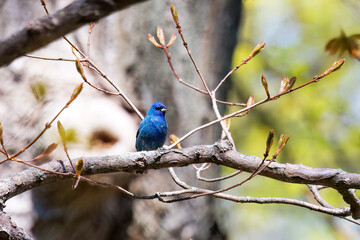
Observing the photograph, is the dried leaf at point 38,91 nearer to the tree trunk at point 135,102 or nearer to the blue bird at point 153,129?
the tree trunk at point 135,102

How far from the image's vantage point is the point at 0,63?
0.98 m

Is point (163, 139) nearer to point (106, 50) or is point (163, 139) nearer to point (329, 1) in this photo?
point (106, 50)

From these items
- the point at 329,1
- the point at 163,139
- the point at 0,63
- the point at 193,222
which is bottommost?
the point at 0,63

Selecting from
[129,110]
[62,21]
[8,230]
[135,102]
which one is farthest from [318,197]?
[135,102]

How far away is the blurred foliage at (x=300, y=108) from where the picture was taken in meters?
6.08

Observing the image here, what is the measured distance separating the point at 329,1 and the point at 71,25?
267 inches

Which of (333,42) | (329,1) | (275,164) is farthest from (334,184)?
(329,1)

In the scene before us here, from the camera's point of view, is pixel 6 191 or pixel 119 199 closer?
pixel 6 191

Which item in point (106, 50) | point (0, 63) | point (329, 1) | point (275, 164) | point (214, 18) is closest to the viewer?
point (0, 63)

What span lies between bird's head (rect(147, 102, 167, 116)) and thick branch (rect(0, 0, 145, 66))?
3.00m

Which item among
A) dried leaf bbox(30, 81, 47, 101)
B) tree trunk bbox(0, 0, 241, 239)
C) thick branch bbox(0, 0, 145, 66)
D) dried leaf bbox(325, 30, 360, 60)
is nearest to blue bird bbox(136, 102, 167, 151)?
tree trunk bbox(0, 0, 241, 239)

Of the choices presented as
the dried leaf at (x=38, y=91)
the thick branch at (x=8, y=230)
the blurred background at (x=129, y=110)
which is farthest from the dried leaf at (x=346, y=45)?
the thick branch at (x=8, y=230)

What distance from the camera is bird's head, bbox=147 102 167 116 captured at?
13.4ft

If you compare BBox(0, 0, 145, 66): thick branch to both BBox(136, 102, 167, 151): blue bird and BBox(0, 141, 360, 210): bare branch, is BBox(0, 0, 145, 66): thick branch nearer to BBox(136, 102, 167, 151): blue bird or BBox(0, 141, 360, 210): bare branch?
BBox(0, 141, 360, 210): bare branch
